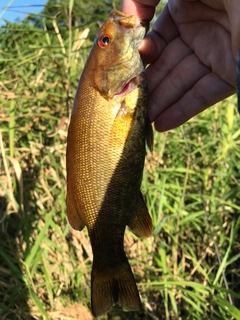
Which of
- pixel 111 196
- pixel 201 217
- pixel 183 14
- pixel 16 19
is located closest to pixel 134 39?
pixel 183 14

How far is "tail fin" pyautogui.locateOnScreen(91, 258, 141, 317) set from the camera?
5.20 feet

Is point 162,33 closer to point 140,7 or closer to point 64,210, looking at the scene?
point 140,7

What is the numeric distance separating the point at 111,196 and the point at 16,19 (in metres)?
1.97

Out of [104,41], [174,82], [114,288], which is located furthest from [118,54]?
[114,288]

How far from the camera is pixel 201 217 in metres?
2.69

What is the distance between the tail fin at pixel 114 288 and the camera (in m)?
1.58

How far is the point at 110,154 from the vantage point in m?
1.51

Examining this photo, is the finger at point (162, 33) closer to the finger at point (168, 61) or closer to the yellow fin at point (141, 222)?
the finger at point (168, 61)

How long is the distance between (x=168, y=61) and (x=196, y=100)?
210 mm

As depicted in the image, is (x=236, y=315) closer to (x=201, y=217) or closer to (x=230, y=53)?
(x=201, y=217)

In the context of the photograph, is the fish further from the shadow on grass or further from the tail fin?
the shadow on grass

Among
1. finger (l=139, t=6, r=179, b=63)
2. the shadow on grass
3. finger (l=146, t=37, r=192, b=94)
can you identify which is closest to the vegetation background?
the shadow on grass

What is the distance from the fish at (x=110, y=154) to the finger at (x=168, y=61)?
1.06ft

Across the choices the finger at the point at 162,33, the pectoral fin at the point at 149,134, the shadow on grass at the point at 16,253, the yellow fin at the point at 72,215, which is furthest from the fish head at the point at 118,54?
the shadow on grass at the point at 16,253
